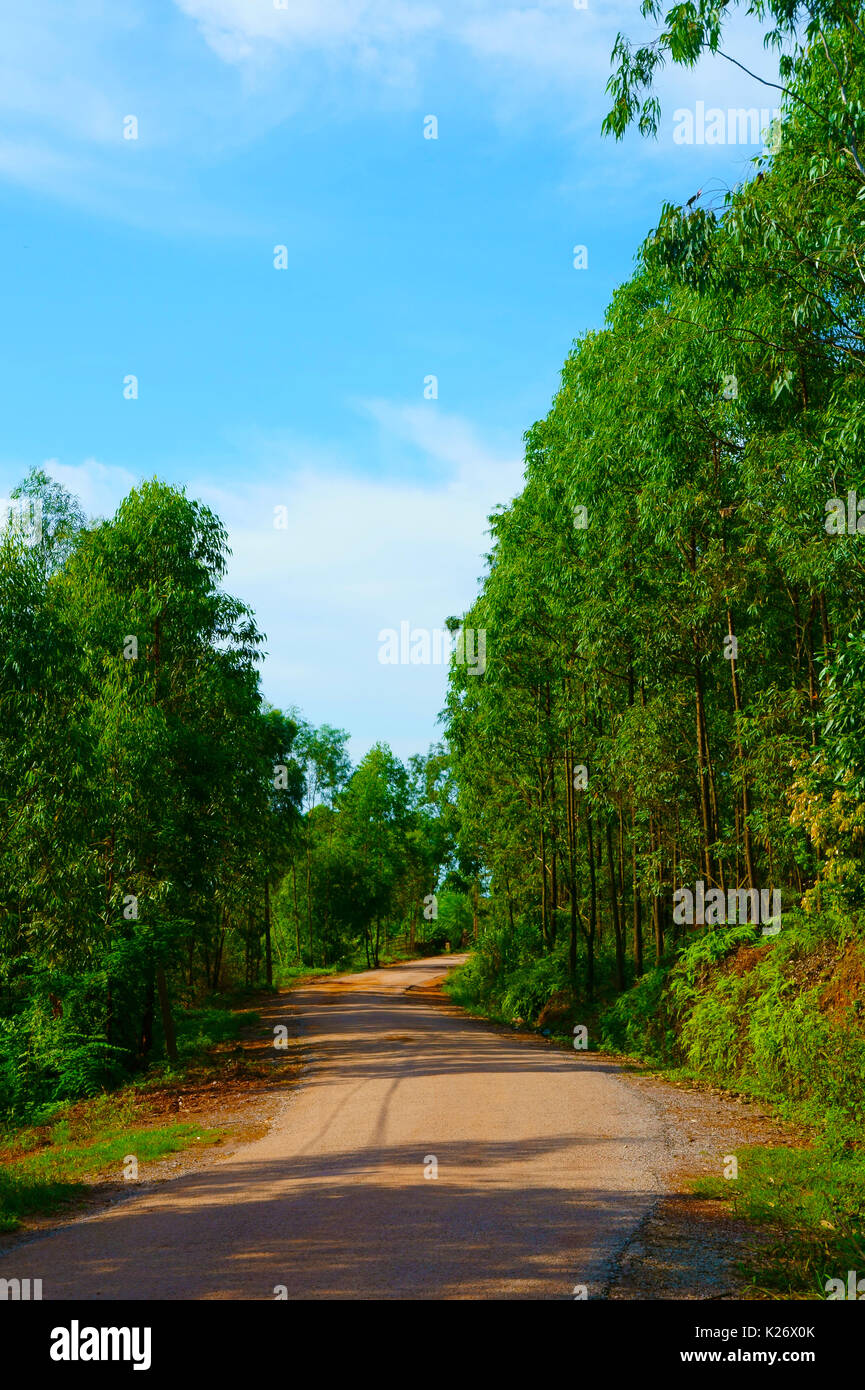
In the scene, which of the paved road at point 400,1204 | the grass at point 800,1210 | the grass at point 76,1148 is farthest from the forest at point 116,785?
the grass at point 800,1210

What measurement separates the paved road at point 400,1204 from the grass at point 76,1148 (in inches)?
36.2

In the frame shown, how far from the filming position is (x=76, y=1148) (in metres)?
12.2

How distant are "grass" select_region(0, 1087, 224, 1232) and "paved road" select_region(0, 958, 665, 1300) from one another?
0.92 metres

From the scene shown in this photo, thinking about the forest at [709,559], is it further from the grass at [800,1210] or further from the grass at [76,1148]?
the grass at [76,1148]

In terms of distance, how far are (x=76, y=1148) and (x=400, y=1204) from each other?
6076mm

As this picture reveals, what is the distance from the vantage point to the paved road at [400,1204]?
6207mm

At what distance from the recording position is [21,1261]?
7.13 meters

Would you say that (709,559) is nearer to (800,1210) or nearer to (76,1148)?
(800,1210)

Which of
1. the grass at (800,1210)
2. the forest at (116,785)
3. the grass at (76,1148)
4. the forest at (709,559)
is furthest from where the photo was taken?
the forest at (116,785)

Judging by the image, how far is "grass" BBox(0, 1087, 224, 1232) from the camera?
9211mm

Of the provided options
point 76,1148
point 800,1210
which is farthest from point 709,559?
point 76,1148

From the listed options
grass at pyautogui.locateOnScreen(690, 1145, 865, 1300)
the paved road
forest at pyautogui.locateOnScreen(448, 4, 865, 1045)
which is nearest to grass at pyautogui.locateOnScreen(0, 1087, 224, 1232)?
the paved road

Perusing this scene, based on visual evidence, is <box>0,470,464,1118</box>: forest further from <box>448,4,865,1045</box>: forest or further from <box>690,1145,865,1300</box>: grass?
<box>690,1145,865,1300</box>: grass

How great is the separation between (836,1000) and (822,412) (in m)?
8.06
